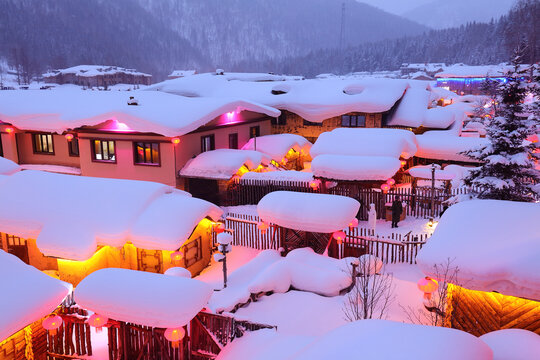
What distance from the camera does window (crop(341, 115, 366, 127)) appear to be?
33406 mm

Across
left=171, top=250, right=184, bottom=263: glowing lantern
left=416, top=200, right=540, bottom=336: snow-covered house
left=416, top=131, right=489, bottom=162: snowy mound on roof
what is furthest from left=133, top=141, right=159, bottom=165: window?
left=416, top=200, right=540, bottom=336: snow-covered house

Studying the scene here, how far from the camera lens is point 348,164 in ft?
67.3

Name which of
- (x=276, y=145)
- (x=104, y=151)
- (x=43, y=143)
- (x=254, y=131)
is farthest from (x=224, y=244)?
(x=43, y=143)

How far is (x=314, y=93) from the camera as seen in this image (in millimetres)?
35625

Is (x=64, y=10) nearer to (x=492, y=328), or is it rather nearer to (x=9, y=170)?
(x=9, y=170)

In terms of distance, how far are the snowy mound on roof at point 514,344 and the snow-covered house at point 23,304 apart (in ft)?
28.8

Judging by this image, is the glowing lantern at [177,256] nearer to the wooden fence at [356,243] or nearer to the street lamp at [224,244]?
the street lamp at [224,244]

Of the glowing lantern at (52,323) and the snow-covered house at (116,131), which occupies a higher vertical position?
the snow-covered house at (116,131)

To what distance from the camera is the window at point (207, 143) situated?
85.3 ft

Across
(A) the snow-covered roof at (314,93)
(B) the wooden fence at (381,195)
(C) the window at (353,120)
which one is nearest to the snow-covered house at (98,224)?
(B) the wooden fence at (381,195)

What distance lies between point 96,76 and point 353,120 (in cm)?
7210

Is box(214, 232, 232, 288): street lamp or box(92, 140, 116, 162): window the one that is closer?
box(214, 232, 232, 288): street lamp

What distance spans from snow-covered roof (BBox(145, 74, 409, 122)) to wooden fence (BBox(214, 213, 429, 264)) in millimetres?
16681

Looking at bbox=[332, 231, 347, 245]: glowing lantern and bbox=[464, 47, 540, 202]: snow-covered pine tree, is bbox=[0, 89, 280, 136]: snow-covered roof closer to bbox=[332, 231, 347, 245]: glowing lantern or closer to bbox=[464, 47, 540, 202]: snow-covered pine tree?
bbox=[332, 231, 347, 245]: glowing lantern
